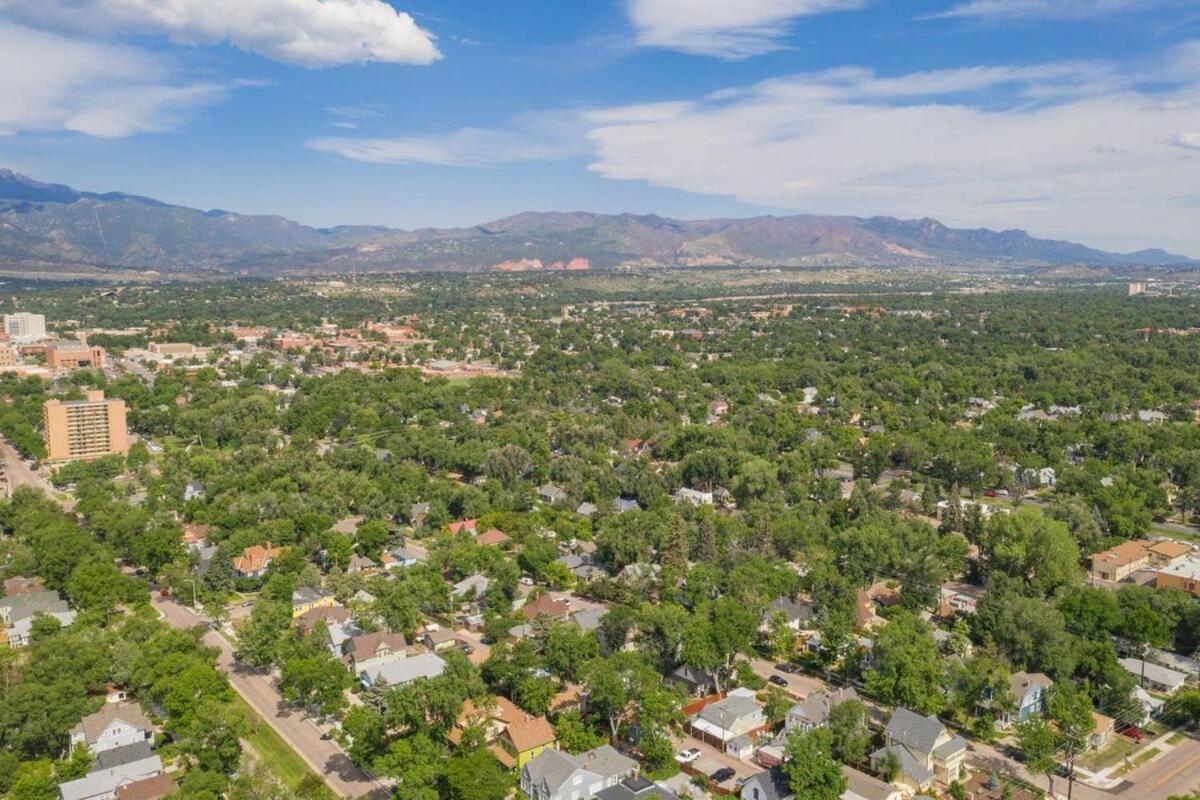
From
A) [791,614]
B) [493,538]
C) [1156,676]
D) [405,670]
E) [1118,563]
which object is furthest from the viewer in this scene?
[493,538]

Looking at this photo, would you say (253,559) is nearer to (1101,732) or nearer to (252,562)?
(252,562)

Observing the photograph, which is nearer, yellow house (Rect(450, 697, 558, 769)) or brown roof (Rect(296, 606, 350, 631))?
yellow house (Rect(450, 697, 558, 769))

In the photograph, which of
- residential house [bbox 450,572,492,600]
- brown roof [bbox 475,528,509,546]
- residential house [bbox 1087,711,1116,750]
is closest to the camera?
residential house [bbox 1087,711,1116,750]

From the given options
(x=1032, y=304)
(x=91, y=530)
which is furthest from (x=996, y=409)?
(x=1032, y=304)

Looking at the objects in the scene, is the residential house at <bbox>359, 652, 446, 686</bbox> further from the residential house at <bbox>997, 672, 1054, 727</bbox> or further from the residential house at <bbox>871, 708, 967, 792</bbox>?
the residential house at <bbox>997, 672, 1054, 727</bbox>

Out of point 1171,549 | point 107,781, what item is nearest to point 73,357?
point 107,781

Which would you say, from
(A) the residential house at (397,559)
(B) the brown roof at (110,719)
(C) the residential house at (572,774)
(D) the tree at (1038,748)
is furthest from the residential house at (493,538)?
(D) the tree at (1038,748)

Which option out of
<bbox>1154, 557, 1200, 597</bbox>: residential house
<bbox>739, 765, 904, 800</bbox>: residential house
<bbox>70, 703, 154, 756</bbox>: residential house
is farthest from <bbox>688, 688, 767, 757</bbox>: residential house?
<bbox>1154, 557, 1200, 597</bbox>: residential house

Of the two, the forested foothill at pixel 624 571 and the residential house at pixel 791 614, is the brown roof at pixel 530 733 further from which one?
the residential house at pixel 791 614
